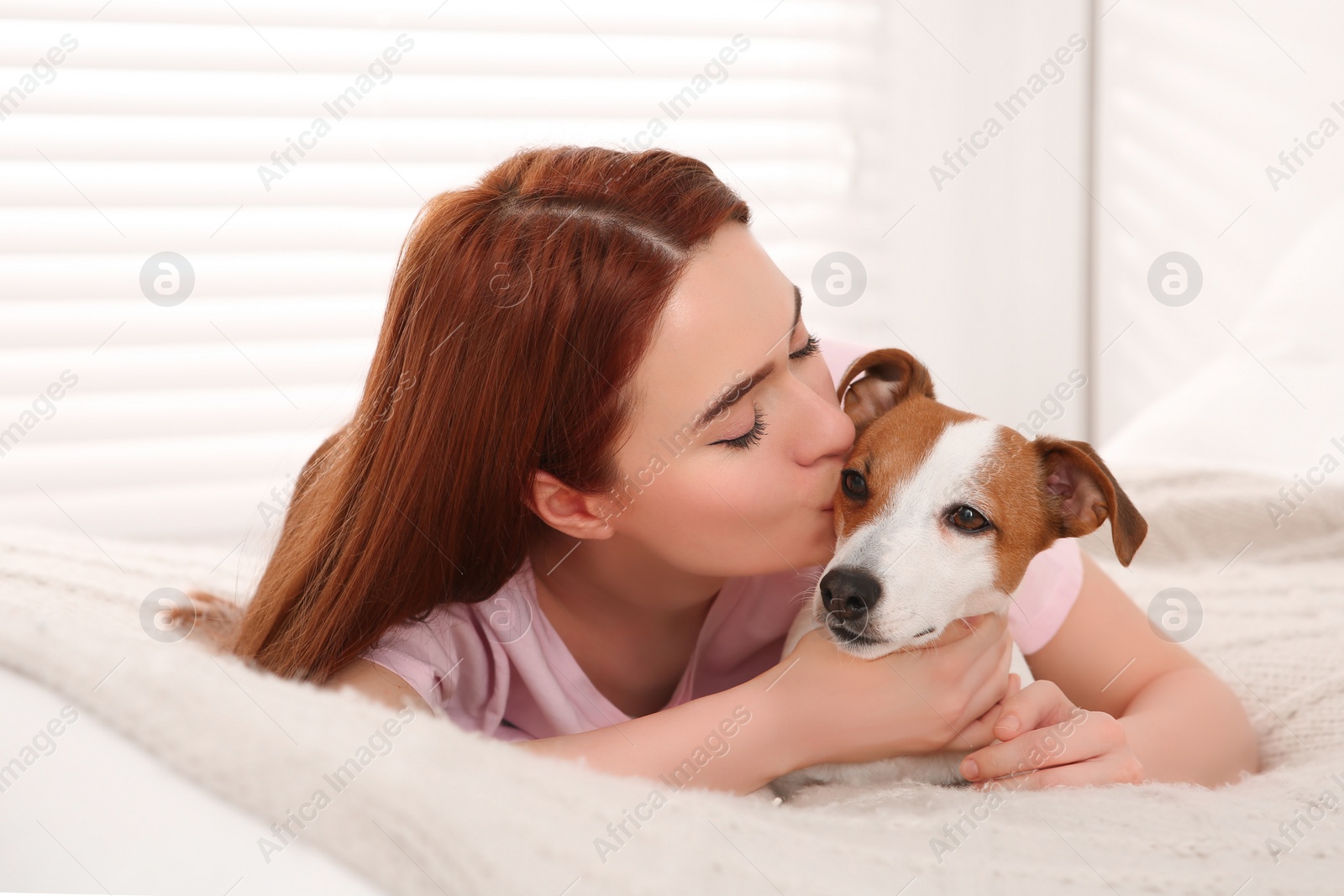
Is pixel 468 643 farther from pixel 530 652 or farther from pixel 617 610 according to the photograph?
pixel 617 610

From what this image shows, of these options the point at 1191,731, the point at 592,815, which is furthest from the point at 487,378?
the point at 1191,731

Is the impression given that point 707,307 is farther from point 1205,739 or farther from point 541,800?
point 1205,739

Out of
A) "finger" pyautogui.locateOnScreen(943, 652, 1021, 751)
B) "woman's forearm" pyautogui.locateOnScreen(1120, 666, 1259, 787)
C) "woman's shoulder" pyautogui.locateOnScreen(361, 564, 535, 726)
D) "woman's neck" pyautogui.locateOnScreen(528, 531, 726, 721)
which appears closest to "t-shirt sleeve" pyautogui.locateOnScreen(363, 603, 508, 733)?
"woman's shoulder" pyautogui.locateOnScreen(361, 564, 535, 726)

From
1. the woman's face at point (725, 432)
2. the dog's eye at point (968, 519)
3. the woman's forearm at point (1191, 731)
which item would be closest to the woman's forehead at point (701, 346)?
the woman's face at point (725, 432)

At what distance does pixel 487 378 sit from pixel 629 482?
236 mm

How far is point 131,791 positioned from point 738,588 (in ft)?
3.30

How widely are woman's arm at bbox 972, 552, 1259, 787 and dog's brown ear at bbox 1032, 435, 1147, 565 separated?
0.21m

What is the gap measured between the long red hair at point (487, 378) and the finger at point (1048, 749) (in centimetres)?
61

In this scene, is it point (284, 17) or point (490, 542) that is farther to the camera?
point (284, 17)

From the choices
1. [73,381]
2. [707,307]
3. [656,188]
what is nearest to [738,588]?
[707,307]

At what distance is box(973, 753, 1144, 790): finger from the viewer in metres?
1.26

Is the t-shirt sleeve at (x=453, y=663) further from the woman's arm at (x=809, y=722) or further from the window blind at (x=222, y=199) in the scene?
the window blind at (x=222, y=199)

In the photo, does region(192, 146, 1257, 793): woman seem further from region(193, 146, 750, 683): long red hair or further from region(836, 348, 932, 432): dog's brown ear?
region(836, 348, 932, 432): dog's brown ear

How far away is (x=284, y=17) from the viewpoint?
3350 millimetres
